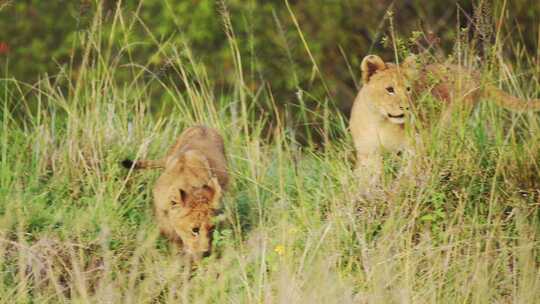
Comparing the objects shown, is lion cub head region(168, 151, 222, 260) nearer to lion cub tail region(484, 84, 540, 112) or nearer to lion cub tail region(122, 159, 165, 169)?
lion cub tail region(122, 159, 165, 169)

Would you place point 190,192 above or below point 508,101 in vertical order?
below

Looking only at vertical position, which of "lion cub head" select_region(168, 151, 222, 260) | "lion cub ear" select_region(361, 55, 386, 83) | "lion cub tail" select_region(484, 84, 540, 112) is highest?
"lion cub ear" select_region(361, 55, 386, 83)

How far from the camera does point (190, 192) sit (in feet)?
22.8

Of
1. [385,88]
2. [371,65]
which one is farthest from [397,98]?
[371,65]

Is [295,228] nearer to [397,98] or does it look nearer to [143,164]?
[143,164]

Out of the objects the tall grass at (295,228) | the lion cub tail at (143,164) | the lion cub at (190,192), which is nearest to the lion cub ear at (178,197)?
the lion cub at (190,192)

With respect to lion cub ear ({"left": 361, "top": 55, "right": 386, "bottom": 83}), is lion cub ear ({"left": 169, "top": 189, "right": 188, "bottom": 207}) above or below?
below

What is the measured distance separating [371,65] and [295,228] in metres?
1.65

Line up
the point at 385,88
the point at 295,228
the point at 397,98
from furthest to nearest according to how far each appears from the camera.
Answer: the point at 385,88 → the point at 397,98 → the point at 295,228

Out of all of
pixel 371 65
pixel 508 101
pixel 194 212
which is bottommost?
pixel 194 212

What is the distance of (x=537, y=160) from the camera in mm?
6781

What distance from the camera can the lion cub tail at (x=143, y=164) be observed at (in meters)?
7.19

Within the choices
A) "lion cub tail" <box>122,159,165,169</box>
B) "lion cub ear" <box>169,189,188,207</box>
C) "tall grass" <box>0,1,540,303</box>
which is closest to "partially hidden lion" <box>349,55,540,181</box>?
"tall grass" <box>0,1,540,303</box>

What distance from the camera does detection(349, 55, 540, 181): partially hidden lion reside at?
23.1 ft
